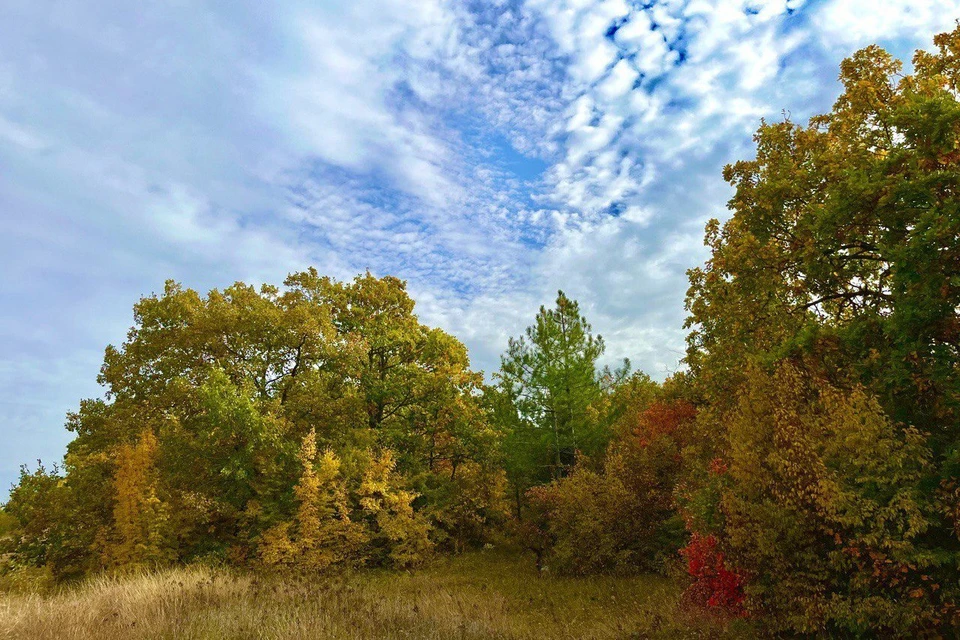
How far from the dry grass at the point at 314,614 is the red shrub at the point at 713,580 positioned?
0.45 m

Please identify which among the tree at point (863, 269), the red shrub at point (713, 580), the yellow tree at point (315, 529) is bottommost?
the red shrub at point (713, 580)

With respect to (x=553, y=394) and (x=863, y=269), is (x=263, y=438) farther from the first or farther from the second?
(x=863, y=269)

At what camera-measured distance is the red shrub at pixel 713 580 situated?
10.8m

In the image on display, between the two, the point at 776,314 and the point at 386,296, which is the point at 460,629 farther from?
the point at 386,296

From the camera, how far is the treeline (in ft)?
27.5

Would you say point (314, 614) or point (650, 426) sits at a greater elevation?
point (650, 426)

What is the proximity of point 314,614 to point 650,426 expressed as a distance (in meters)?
16.1

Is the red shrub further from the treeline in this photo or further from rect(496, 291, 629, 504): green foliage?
rect(496, 291, 629, 504): green foliage

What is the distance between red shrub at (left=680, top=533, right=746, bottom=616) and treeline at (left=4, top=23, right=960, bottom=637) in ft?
0.20

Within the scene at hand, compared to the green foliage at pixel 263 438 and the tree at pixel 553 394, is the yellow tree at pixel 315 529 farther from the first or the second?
the tree at pixel 553 394

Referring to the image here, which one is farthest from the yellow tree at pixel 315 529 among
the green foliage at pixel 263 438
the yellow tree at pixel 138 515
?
the yellow tree at pixel 138 515

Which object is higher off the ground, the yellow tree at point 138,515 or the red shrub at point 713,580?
the yellow tree at point 138,515

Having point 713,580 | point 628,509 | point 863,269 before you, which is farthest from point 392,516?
point 863,269

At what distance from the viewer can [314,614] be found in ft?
32.3
